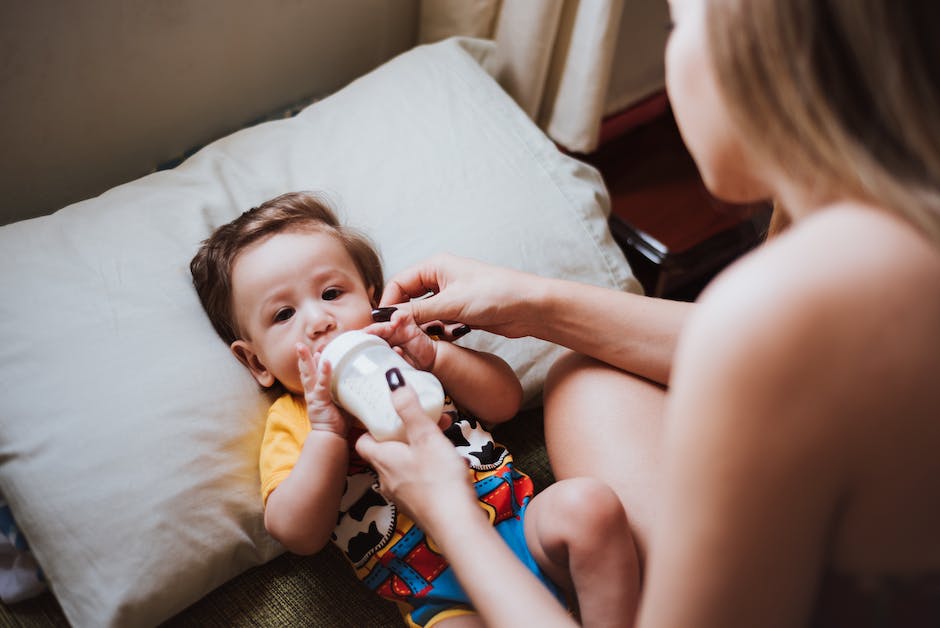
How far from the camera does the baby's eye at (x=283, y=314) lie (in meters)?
1.19

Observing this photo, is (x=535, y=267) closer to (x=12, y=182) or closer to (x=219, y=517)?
(x=219, y=517)

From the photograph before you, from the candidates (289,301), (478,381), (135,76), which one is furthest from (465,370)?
(135,76)

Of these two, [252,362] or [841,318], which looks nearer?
[841,318]

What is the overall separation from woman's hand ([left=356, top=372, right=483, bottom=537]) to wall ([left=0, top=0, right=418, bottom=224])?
2.98 feet

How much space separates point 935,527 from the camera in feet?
2.11

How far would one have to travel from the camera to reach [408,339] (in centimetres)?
116

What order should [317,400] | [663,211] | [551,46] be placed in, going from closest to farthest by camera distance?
[317,400]
[551,46]
[663,211]

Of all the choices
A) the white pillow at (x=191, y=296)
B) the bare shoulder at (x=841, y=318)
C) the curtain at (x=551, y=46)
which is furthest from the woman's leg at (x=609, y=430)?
the curtain at (x=551, y=46)

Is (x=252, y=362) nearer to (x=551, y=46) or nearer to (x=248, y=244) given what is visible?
(x=248, y=244)

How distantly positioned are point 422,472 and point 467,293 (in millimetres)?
349

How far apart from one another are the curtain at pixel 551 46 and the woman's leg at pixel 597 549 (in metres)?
1.07

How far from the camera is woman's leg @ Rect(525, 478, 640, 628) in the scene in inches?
37.4

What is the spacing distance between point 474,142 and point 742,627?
1048 millimetres

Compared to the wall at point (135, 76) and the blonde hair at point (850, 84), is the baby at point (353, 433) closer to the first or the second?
the wall at point (135, 76)
